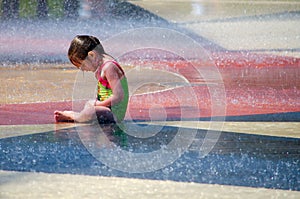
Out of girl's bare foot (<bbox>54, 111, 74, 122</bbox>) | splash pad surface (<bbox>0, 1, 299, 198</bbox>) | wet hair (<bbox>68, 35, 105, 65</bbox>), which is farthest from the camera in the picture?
girl's bare foot (<bbox>54, 111, 74, 122</bbox>)

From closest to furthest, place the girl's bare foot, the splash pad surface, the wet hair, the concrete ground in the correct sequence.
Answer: the splash pad surface, the wet hair, the girl's bare foot, the concrete ground

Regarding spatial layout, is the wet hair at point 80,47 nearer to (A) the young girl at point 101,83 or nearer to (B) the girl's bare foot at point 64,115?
(A) the young girl at point 101,83

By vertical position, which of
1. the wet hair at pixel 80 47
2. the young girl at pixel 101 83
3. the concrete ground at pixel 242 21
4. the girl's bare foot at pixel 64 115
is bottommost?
the concrete ground at pixel 242 21

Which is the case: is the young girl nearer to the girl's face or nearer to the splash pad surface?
Answer: the girl's face

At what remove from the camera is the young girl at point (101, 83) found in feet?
22.6

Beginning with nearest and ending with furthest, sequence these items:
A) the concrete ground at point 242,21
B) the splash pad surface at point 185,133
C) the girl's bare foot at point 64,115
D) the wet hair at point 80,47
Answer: the splash pad surface at point 185,133 < the wet hair at point 80,47 < the girl's bare foot at point 64,115 < the concrete ground at point 242,21

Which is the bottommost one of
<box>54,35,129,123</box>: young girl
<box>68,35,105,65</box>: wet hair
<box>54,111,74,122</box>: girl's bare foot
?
<box>54,111,74,122</box>: girl's bare foot

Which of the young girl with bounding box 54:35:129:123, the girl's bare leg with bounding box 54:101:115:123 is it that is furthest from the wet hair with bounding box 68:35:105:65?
the girl's bare leg with bounding box 54:101:115:123

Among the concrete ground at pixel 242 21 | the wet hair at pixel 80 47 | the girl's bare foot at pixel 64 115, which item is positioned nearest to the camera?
the wet hair at pixel 80 47

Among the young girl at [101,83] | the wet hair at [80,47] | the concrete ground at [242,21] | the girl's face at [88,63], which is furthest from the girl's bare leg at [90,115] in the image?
the concrete ground at [242,21]

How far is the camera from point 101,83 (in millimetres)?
7023

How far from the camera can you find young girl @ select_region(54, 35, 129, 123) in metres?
6.88

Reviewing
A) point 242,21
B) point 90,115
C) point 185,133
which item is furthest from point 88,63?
point 242,21

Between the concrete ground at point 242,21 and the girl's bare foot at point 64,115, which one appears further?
the concrete ground at point 242,21
